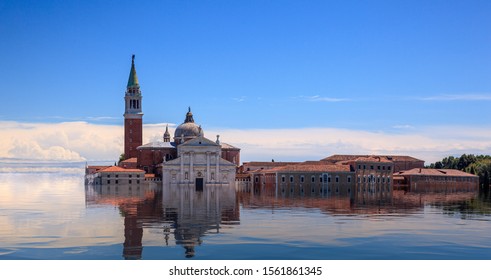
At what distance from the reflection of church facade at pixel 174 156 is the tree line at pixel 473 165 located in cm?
3929

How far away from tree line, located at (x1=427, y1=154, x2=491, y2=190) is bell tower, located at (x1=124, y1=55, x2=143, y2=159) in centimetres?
5728

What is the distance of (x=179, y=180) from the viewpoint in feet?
326

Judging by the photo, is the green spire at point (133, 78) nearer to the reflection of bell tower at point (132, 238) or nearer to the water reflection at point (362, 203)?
the water reflection at point (362, 203)

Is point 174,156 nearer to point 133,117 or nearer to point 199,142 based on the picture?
point 199,142

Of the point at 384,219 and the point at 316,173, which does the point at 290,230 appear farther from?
the point at 316,173

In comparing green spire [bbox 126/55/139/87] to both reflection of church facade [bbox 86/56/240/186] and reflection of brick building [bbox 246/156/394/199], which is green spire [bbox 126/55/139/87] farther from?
reflection of brick building [bbox 246/156/394/199]

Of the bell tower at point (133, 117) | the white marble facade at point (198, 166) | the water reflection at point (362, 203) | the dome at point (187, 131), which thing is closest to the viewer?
the water reflection at point (362, 203)

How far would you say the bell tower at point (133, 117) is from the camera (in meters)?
116

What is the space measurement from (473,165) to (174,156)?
50395 mm

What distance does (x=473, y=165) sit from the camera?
365 feet

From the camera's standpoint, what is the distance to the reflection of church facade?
328 feet

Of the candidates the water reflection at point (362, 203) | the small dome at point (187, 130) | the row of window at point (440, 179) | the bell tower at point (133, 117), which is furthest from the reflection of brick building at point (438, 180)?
the bell tower at point (133, 117)

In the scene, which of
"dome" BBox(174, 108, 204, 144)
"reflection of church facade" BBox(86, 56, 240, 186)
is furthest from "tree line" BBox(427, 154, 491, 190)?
"dome" BBox(174, 108, 204, 144)

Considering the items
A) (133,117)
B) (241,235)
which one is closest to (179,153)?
(133,117)
